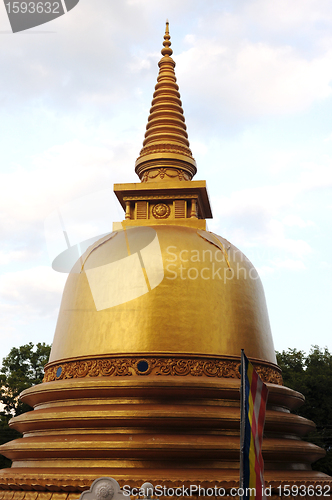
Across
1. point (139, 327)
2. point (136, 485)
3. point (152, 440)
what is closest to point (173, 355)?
point (139, 327)

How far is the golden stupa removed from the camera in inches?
467

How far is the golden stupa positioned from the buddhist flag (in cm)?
409

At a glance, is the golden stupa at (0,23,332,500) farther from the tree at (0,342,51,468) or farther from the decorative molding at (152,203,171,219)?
the tree at (0,342,51,468)

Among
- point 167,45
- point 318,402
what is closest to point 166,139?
point 167,45

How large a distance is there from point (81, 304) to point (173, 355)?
122 inches

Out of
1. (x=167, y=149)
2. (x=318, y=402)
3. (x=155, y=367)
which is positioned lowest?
(x=155, y=367)

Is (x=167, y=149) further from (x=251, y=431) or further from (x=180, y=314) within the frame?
(x=251, y=431)

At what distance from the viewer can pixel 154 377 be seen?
41.8 feet

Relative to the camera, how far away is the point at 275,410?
13914 mm

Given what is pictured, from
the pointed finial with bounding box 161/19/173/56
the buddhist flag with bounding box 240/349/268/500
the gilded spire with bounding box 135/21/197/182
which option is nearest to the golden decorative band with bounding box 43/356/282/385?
the buddhist flag with bounding box 240/349/268/500

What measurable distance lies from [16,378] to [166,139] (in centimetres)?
1708

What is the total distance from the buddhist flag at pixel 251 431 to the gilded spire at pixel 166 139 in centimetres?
1098

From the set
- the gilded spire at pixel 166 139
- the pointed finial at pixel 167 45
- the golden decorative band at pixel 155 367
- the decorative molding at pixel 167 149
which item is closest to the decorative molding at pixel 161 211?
the gilded spire at pixel 166 139

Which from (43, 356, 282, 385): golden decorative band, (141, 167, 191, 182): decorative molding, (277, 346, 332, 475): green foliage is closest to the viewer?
(43, 356, 282, 385): golden decorative band
